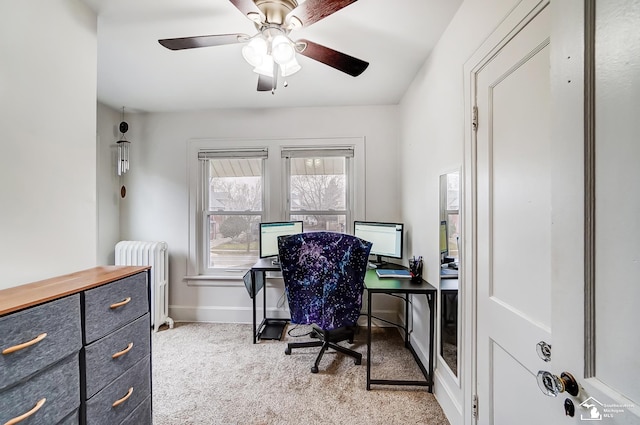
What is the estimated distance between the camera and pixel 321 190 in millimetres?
2877

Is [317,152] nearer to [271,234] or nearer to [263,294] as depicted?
[271,234]

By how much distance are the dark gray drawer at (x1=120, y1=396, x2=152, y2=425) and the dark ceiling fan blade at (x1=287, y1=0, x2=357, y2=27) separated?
2.10m

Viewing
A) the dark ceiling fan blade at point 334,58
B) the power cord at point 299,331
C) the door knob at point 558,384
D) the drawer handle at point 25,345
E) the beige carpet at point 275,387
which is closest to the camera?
the door knob at point 558,384

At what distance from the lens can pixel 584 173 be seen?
551mm

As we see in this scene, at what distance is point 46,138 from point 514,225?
7.01 ft

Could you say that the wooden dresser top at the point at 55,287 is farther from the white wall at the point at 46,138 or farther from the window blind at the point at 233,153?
the window blind at the point at 233,153

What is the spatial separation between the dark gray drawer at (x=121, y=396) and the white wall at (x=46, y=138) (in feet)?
1.98

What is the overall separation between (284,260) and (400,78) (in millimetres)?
1890

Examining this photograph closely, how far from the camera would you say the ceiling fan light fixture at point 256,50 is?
1.25m

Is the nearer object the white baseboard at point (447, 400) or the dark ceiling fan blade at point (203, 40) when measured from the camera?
the dark ceiling fan blade at point (203, 40)

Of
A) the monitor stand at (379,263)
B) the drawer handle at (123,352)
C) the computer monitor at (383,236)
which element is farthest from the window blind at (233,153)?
the drawer handle at (123,352)

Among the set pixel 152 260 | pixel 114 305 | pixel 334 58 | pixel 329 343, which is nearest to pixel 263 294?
pixel 329 343

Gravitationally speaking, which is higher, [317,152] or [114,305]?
[317,152]

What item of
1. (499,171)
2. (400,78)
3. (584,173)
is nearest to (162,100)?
(400,78)
